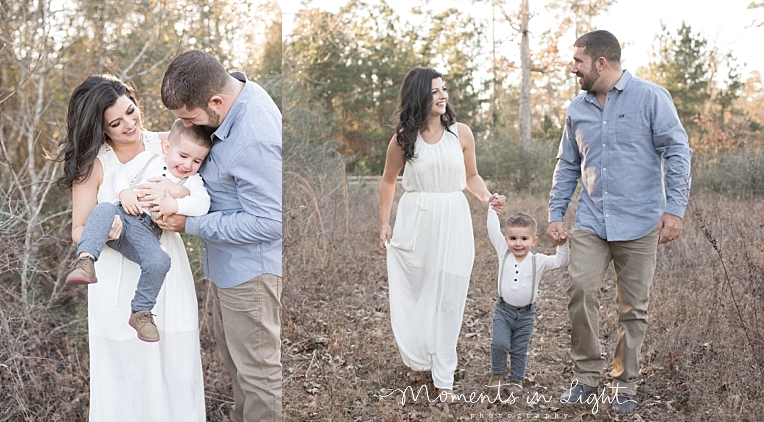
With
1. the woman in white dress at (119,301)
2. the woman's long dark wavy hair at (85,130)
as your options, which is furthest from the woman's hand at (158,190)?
the woman's long dark wavy hair at (85,130)

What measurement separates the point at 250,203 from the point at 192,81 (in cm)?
55

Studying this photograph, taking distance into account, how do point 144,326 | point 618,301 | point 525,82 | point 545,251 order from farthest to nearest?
point 525,82 < point 545,251 < point 618,301 < point 144,326

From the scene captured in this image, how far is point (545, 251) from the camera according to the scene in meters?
4.00

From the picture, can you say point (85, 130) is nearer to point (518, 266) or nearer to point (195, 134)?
point (195, 134)

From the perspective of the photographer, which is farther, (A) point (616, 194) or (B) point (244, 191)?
(A) point (616, 194)

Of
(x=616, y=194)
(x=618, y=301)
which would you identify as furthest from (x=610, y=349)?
(x=616, y=194)

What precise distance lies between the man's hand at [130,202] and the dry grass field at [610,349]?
171cm

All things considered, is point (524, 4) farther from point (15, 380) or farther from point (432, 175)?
point (15, 380)

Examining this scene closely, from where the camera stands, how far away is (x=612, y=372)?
A: 3.77 m

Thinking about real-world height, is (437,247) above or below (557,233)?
below

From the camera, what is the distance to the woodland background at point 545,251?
366 centimetres

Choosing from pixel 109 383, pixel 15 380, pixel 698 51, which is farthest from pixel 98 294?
pixel 698 51

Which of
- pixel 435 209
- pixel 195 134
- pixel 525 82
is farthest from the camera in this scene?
pixel 525 82

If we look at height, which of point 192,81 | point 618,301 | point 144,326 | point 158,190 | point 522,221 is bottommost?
point 618,301
